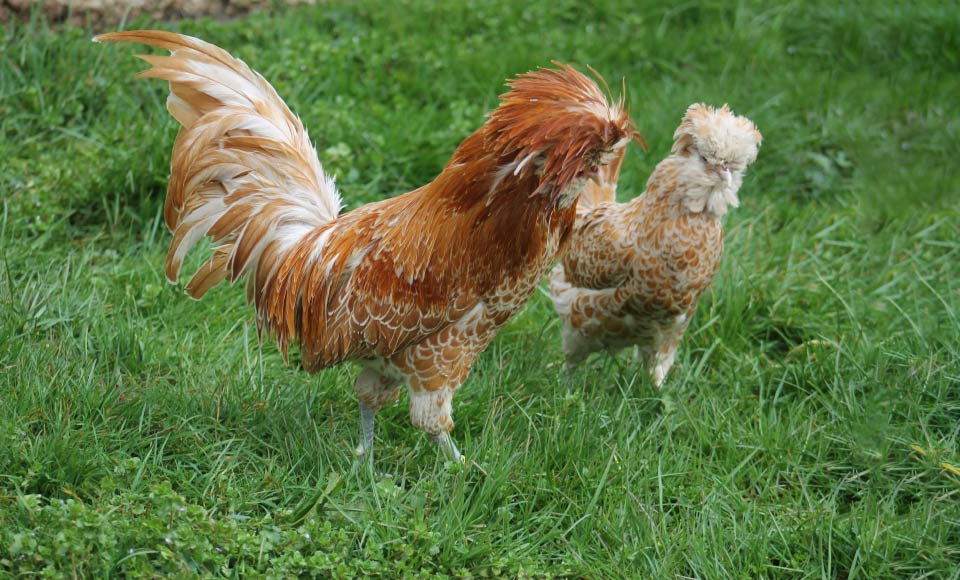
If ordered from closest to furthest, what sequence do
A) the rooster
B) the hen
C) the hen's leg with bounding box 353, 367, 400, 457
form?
the rooster → the hen's leg with bounding box 353, 367, 400, 457 → the hen

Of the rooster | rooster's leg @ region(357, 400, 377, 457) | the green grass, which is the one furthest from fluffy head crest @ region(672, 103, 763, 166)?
rooster's leg @ region(357, 400, 377, 457)

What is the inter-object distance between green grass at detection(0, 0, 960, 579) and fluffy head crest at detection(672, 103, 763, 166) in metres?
1.30

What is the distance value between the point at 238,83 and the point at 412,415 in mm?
1579

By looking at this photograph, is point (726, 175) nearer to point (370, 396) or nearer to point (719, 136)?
point (719, 136)

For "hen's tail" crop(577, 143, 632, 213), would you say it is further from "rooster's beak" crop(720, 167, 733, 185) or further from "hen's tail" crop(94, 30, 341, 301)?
"hen's tail" crop(94, 30, 341, 301)

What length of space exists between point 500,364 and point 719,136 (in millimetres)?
1645

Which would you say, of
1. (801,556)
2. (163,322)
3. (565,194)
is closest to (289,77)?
(163,322)

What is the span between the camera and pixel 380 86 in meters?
7.03

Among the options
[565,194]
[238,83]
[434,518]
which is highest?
[238,83]

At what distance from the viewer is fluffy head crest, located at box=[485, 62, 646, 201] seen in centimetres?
345

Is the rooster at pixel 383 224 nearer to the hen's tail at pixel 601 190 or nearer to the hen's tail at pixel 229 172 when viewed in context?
the hen's tail at pixel 229 172

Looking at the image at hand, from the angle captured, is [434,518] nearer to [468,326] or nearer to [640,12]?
[468,326]

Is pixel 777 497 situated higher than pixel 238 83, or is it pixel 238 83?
pixel 238 83

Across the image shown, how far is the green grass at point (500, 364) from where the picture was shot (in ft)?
12.6
